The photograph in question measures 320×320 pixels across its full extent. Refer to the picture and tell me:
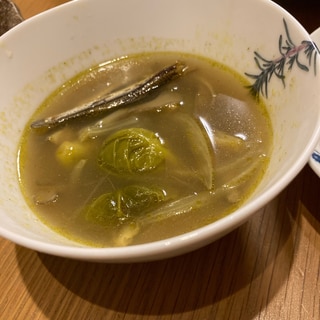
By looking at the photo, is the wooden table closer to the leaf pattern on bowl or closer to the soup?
the soup

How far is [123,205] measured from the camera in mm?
1165

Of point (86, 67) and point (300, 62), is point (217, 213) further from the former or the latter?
point (86, 67)

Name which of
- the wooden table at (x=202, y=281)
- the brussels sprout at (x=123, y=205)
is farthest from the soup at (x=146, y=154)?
the wooden table at (x=202, y=281)

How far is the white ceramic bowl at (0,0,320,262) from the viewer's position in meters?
1.07

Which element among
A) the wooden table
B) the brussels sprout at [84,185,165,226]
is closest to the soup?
the brussels sprout at [84,185,165,226]

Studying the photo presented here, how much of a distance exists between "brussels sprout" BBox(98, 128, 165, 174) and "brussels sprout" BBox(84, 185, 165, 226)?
81 mm

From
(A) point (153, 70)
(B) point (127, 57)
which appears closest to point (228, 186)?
(A) point (153, 70)

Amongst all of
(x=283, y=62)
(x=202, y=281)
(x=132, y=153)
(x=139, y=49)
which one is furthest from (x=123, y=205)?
(x=139, y=49)

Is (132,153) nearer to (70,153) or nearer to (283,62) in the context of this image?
(70,153)

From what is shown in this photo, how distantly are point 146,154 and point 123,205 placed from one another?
0.18 meters

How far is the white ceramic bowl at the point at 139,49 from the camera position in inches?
42.1

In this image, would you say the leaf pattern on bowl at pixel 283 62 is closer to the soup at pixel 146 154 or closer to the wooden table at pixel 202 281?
the soup at pixel 146 154

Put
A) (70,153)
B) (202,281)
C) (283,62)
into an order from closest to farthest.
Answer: (202,281)
(283,62)
(70,153)

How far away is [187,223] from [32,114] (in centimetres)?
72
